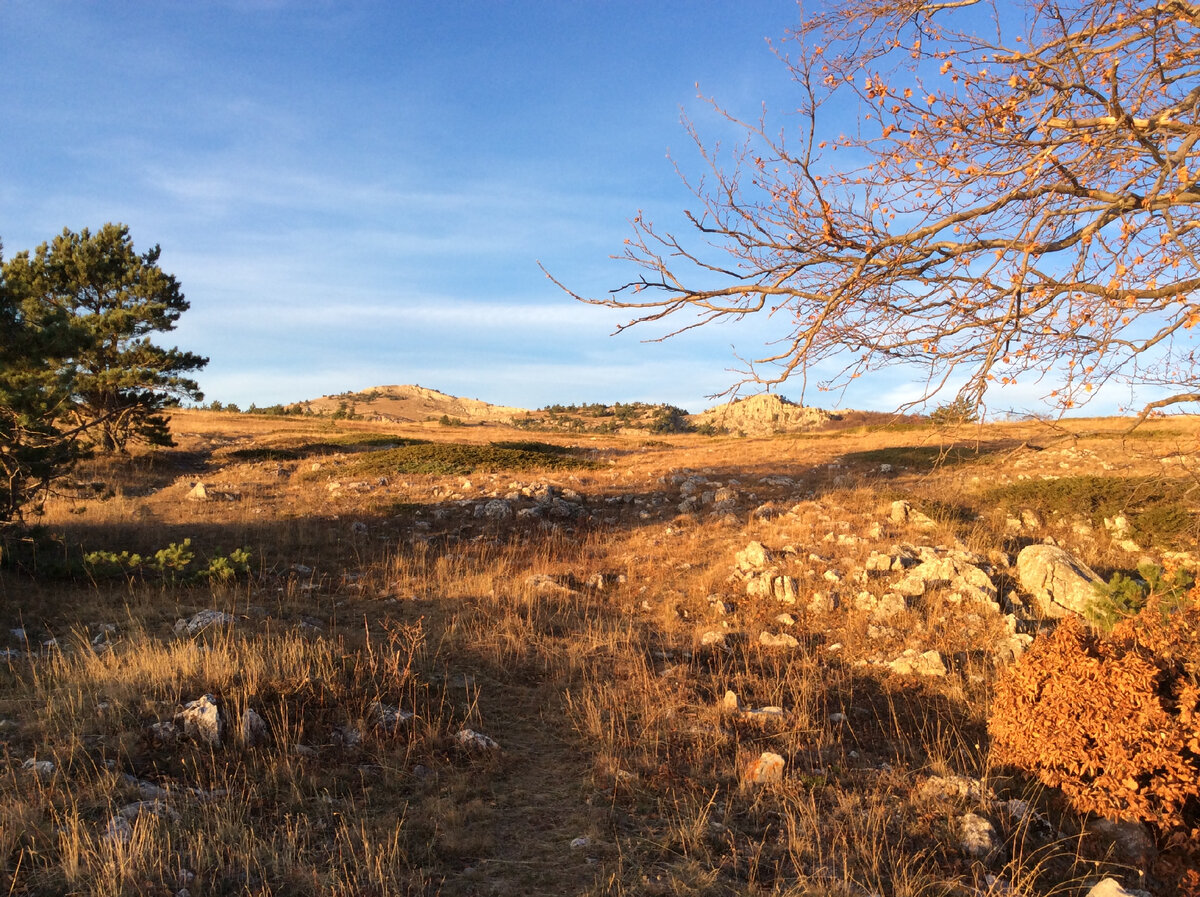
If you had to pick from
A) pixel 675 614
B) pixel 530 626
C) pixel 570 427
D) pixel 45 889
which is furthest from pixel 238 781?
pixel 570 427

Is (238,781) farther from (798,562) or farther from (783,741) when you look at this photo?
(798,562)

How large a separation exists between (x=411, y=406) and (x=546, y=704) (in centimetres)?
6384

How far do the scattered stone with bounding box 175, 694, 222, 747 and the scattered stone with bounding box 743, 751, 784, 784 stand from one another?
3.56m

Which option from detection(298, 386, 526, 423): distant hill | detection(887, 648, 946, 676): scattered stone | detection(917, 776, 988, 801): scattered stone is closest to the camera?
detection(917, 776, 988, 801): scattered stone

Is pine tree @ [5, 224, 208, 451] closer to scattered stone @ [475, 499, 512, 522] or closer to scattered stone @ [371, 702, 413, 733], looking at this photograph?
scattered stone @ [475, 499, 512, 522]

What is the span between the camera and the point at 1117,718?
4.17 meters

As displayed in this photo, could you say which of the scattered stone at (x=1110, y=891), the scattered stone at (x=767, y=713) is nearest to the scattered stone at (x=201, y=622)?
the scattered stone at (x=767, y=713)

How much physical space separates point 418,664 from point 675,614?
3.30 m

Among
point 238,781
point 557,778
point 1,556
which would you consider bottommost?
point 557,778

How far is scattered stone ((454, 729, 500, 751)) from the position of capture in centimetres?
494

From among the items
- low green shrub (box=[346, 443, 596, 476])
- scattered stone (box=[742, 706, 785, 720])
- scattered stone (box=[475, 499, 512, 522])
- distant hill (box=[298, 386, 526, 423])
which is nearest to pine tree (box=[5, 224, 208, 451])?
low green shrub (box=[346, 443, 596, 476])

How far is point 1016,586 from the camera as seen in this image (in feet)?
27.3

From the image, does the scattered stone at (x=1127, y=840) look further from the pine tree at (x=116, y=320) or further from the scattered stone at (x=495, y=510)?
the pine tree at (x=116, y=320)

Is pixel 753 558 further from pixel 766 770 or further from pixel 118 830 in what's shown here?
pixel 118 830
